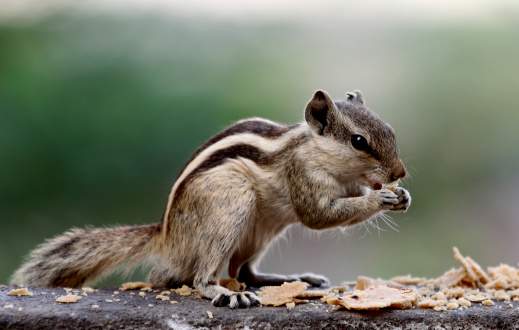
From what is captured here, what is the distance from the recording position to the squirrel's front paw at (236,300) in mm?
2953

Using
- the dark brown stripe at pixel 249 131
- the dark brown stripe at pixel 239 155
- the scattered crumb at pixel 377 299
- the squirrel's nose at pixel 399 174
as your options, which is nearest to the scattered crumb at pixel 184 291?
the dark brown stripe at pixel 239 155

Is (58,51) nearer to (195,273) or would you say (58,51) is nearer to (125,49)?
(125,49)

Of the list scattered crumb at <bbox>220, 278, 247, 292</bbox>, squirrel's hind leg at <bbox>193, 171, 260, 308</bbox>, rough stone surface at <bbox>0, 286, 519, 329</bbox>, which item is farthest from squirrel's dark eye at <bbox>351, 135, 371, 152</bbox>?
scattered crumb at <bbox>220, 278, 247, 292</bbox>

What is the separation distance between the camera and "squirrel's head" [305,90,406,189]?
3250 millimetres

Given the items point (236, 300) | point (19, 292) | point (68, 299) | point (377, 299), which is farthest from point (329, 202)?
point (19, 292)

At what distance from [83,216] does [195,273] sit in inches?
98.0

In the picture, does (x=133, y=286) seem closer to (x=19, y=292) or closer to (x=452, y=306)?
(x=19, y=292)

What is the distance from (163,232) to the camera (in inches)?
140

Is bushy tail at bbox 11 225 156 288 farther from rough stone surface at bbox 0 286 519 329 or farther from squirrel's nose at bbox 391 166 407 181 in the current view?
squirrel's nose at bbox 391 166 407 181

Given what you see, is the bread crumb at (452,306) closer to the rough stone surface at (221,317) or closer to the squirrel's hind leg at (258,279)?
the rough stone surface at (221,317)

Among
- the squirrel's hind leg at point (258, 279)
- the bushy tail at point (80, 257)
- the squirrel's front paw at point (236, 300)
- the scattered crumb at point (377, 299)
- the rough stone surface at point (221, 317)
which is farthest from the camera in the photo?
the squirrel's hind leg at point (258, 279)

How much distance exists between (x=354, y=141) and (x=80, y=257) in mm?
1632

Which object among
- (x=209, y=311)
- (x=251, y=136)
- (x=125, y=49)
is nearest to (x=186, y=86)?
(x=125, y=49)

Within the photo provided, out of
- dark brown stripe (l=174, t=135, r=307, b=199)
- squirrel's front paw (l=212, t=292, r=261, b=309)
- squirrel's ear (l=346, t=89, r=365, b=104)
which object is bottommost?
squirrel's front paw (l=212, t=292, r=261, b=309)
